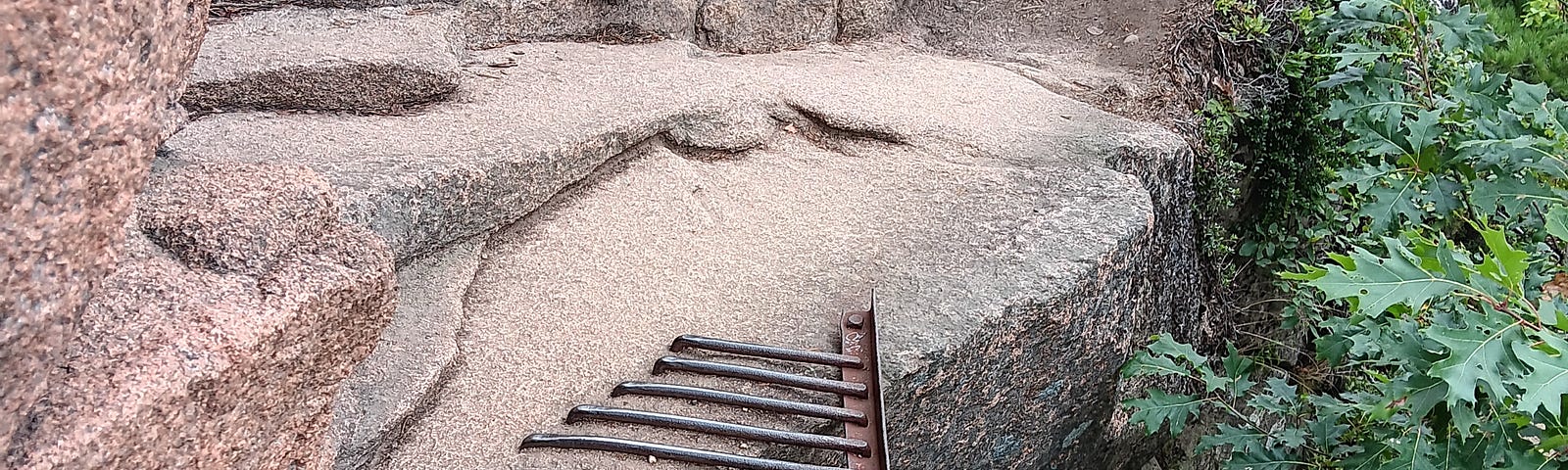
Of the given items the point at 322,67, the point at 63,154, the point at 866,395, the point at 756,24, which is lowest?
the point at 866,395

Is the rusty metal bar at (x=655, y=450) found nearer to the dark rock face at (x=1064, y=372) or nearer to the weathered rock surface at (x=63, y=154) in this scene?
the dark rock face at (x=1064, y=372)

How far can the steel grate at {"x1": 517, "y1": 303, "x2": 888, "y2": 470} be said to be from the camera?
1592 mm

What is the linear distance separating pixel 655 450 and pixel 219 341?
2.18ft

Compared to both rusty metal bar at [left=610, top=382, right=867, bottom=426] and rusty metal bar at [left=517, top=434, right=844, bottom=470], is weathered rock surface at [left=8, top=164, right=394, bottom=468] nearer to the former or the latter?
rusty metal bar at [left=517, top=434, right=844, bottom=470]

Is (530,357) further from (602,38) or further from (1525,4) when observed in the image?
(1525,4)

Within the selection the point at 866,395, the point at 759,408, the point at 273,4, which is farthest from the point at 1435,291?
the point at 273,4

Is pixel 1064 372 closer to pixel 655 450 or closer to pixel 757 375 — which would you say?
pixel 757 375

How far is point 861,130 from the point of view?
9.18 feet

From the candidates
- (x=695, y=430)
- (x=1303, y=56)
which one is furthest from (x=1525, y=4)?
(x=695, y=430)

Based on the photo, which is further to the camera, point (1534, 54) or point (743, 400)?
point (1534, 54)

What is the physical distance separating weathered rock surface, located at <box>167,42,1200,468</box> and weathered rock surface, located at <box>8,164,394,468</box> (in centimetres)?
→ 33

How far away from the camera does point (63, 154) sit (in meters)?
0.82

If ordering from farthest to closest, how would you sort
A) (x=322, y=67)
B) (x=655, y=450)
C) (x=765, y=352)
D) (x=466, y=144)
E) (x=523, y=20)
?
(x=523, y=20), (x=322, y=67), (x=466, y=144), (x=765, y=352), (x=655, y=450)

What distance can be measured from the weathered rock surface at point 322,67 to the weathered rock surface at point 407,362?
72 cm
